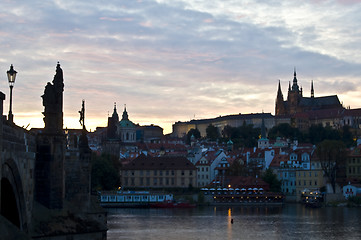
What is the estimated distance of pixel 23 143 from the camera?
2197cm

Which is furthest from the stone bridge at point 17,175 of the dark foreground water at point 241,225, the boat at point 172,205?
the boat at point 172,205

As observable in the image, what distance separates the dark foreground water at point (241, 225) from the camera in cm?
5891

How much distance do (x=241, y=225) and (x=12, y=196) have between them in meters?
50.5

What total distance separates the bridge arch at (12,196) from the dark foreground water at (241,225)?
104ft

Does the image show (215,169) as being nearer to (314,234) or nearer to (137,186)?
(137,186)

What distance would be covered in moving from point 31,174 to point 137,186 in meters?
101

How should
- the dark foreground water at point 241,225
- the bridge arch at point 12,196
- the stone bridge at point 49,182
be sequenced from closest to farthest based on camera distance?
1. the bridge arch at point 12,196
2. the stone bridge at point 49,182
3. the dark foreground water at point 241,225

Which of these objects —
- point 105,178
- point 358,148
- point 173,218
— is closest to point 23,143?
point 173,218

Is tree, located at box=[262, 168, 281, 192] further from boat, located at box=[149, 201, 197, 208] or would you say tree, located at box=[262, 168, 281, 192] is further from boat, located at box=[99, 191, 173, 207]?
boat, located at box=[99, 191, 173, 207]

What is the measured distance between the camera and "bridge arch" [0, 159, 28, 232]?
19.8 metres

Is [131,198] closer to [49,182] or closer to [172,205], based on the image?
[172,205]

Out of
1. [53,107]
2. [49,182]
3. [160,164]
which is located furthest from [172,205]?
[49,182]

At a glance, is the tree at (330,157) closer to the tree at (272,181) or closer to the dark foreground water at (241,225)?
the tree at (272,181)

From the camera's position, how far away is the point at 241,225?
228 ft
